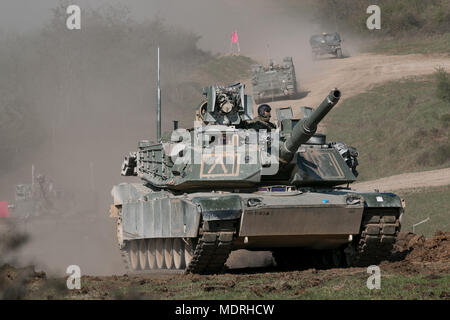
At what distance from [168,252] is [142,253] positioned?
2.22 meters

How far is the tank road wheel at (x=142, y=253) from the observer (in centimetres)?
2050

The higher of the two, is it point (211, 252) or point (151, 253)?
point (211, 252)

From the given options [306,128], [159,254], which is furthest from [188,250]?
[306,128]

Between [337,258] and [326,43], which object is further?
[326,43]

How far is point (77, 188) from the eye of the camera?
41.9 meters

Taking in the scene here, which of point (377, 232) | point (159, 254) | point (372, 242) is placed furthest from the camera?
point (159, 254)

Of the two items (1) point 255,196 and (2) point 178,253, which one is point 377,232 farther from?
(2) point 178,253

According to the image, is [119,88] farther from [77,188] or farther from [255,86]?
[77,188]

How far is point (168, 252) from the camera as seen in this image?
61.1 ft

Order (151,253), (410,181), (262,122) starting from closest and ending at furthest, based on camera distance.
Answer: (262,122) → (151,253) → (410,181)

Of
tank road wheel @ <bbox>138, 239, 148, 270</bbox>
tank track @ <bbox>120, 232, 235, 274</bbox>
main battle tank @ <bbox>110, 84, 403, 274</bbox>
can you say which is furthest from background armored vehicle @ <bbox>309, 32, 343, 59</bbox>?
tank track @ <bbox>120, 232, 235, 274</bbox>

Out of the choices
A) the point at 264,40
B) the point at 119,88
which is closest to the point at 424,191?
the point at 119,88

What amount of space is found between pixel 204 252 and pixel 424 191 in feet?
56.4
